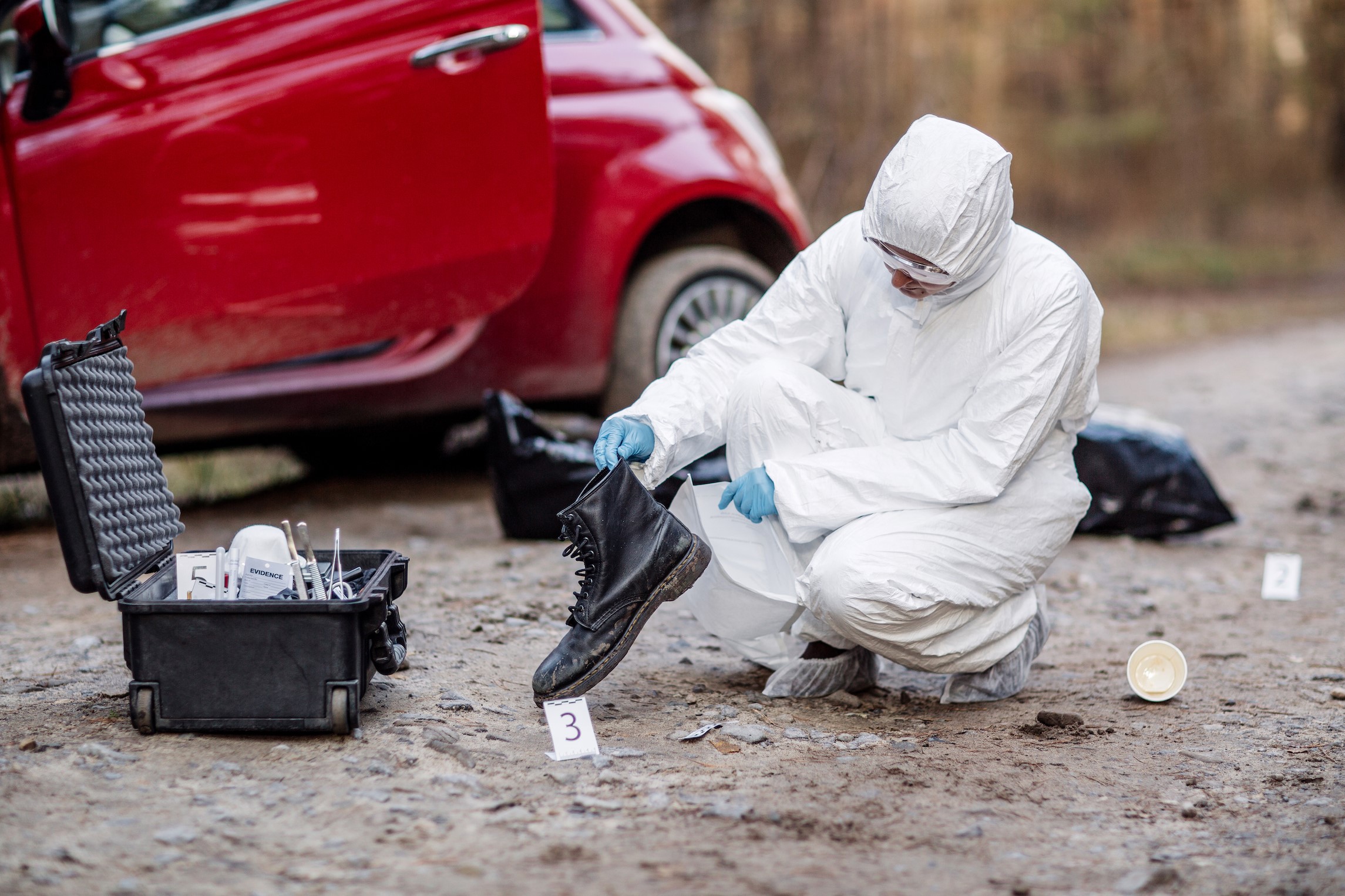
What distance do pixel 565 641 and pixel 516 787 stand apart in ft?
1.35

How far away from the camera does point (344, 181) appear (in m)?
3.85

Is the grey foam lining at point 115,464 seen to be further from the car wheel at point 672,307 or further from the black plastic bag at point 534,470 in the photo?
the car wheel at point 672,307

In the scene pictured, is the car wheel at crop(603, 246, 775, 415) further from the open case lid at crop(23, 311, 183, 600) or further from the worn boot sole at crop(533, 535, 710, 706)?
the open case lid at crop(23, 311, 183, 600)

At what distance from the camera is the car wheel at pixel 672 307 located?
464 centimetres

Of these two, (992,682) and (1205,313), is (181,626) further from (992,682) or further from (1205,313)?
(1205,313)

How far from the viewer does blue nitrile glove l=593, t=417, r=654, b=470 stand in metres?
2.72

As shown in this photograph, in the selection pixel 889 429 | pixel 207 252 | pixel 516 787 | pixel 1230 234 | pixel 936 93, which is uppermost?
pixel 207 252

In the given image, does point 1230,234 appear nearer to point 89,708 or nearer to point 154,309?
point 154,309

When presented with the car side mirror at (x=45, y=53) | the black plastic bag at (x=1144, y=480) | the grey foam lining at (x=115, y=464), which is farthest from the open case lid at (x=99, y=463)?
the black plastic bag at (x=1144, y=480)

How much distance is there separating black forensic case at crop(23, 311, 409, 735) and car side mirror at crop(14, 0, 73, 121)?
4.62 feet

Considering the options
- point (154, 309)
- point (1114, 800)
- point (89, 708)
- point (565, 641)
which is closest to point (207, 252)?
point (154, 309)

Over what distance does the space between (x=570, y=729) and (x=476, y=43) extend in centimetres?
227

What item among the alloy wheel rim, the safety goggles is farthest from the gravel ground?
the alloy wheel rim

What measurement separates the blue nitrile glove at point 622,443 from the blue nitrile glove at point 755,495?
0.69 feet
